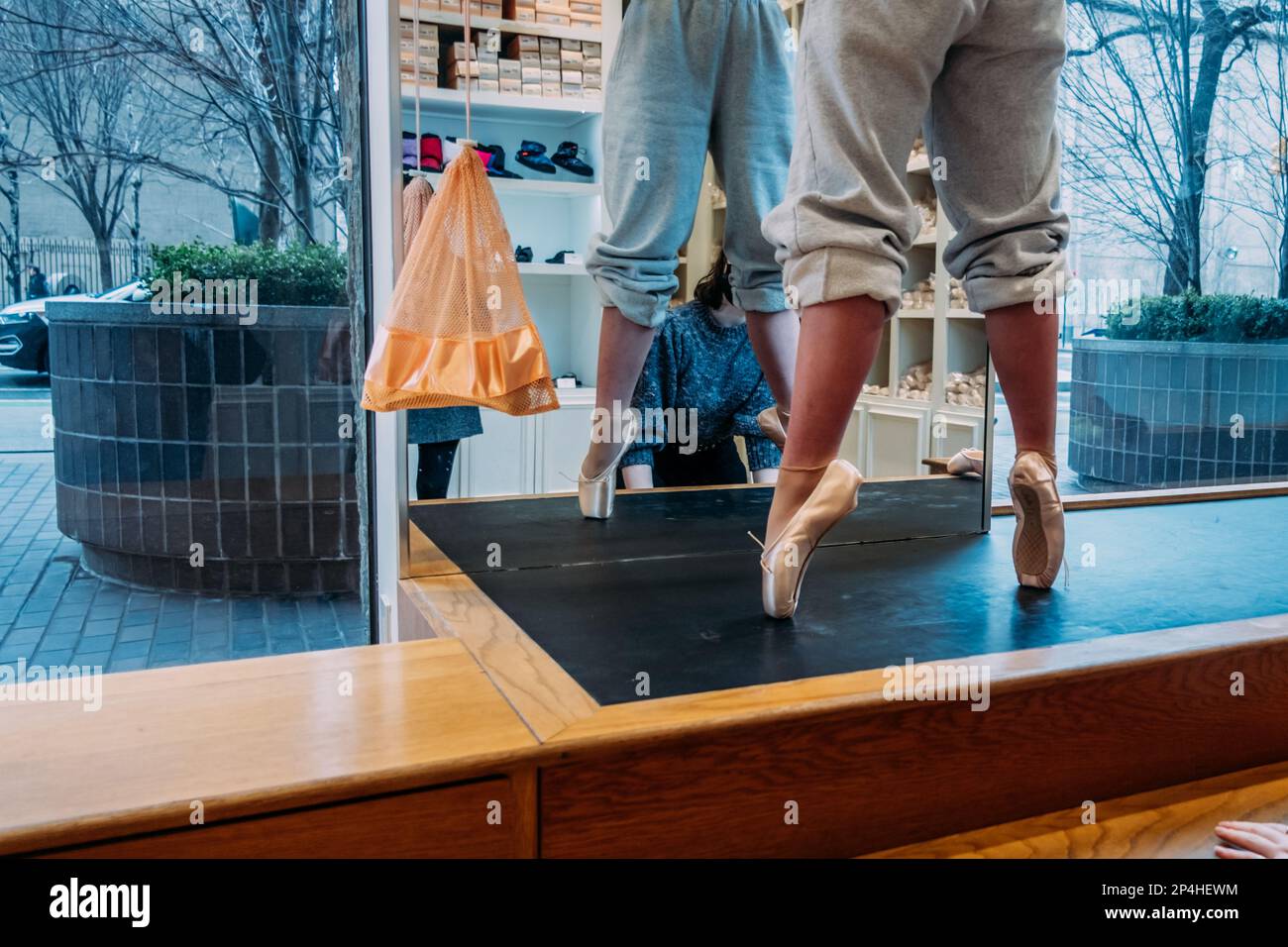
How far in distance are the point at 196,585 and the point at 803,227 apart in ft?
4.94

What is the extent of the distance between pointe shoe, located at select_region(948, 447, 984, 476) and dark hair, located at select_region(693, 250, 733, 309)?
0.46 m

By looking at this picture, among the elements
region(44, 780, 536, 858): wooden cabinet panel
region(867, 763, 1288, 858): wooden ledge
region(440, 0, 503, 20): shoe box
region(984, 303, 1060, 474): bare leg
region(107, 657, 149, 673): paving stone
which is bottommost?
region(107, 657, 149, 673): paving stone

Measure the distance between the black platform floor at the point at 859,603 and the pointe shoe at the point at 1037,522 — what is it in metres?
0.03

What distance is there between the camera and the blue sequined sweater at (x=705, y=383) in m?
1.53

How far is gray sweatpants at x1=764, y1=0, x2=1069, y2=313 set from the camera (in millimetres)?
1071

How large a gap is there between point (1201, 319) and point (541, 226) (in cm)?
264

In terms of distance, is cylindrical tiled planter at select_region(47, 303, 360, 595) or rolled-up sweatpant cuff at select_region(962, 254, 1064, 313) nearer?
rolled-up sweatpant cuff at select_region(962, 254, 1064, 313)

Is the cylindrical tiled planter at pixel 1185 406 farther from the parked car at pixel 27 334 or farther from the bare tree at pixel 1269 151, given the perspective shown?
the parked car at pixel 27 334

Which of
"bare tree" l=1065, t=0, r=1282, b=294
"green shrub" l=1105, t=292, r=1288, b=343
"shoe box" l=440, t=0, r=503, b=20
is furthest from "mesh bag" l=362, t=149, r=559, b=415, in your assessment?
"green shrub" l=1105, t=292, r=1288, b=343

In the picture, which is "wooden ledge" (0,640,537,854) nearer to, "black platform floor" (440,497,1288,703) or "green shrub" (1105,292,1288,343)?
"black platform floor" (440,497,1288,703)

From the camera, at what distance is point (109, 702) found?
2.72ft
